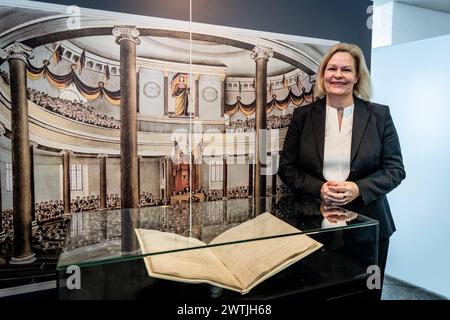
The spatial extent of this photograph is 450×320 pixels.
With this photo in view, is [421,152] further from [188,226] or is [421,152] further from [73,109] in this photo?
[73,109]

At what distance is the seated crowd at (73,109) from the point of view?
1.44m

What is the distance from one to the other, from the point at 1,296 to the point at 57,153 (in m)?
0.60

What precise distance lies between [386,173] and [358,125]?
9.9 inches

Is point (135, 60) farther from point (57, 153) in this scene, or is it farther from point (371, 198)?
point (371, 198)

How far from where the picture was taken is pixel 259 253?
3.63 feet

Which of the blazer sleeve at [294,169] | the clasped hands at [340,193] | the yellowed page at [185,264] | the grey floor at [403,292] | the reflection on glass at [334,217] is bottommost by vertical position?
the grey floor at [403,292]

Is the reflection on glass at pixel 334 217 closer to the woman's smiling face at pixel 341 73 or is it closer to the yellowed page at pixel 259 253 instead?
the yellowed page at pixel 259 253

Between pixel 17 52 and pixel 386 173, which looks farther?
pixel 386 173

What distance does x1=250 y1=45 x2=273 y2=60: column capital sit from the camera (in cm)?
180

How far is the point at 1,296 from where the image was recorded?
4.68 ft

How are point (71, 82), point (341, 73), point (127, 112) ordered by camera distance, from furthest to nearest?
1. point (341, 73)
2. point (127, 112)
3. point (71, 82)

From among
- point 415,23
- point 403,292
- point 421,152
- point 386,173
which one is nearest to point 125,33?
point 386,173

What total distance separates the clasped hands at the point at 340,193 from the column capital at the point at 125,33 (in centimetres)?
107

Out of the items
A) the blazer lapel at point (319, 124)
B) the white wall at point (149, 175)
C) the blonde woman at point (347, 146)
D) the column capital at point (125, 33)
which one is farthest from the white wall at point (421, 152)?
the column capital at point (125, 33)
